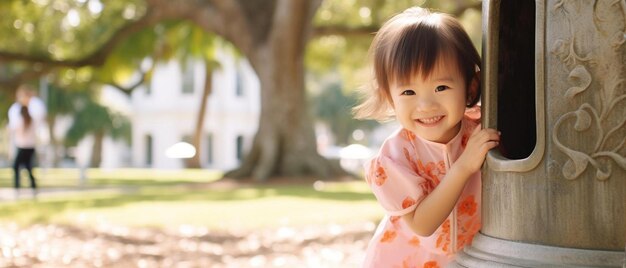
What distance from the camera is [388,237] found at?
273 cm

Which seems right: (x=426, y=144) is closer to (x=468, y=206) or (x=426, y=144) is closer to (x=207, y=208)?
(x=468, y=206)

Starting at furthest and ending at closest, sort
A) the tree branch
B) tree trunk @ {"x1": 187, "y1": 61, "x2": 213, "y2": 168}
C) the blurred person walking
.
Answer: tree trunk @ {"x1": 187, "y1": 61, "x2": 213, "y2": 168} < the tree branch < the blurred person walking

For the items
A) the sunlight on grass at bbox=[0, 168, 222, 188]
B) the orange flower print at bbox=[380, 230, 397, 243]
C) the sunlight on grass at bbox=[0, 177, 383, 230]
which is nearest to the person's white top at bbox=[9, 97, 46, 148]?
the sunlight on grass at bbox=[0, 177, 383, 230]

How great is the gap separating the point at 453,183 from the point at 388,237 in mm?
364

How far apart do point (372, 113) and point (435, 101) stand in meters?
0.31

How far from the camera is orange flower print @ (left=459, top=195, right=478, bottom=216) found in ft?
8.96

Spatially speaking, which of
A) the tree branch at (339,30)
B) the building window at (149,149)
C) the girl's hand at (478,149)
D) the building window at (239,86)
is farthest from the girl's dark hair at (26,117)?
the building window at (149,149)

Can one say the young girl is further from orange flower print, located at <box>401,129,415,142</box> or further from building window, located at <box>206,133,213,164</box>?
building window, located at <box>206,133,213,164</box>

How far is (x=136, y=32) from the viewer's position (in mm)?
22109

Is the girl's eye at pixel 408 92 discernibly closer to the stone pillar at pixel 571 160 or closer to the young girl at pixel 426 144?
the young girl at pixel 426 144

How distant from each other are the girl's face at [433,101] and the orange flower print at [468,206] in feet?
0.91

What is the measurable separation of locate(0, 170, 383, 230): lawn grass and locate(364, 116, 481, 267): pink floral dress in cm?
631

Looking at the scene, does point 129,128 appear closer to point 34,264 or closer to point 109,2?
point 109,2

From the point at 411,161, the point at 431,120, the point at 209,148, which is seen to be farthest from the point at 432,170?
the point at 209,148
